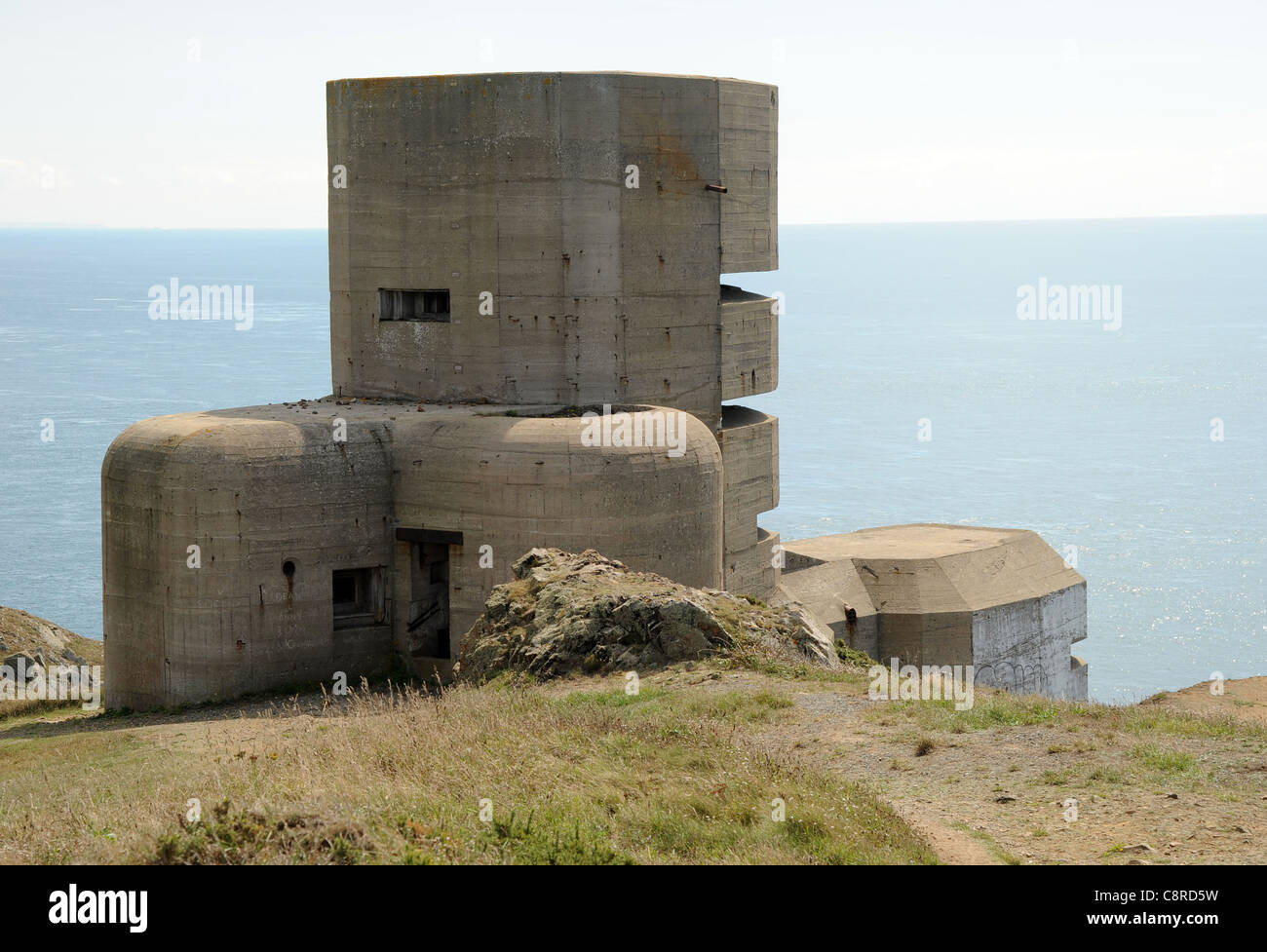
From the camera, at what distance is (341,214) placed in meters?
25.3

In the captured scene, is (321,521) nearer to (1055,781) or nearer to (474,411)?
(474,411)

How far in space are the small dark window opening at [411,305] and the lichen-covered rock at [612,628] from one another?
6.55m

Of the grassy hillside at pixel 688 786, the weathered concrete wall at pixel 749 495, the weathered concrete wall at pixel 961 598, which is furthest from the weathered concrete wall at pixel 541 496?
the weathered concrete wall at pixel 961 598

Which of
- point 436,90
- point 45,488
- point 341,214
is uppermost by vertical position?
point 436,90

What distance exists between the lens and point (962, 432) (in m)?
100

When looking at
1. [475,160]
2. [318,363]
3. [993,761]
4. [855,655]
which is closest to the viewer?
[993,761]

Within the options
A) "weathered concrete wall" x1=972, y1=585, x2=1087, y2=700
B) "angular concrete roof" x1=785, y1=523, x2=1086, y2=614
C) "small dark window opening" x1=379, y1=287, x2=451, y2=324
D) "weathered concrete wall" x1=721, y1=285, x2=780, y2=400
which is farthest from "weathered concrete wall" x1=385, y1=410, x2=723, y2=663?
"weathered concrete wall" x1=972, y1=585, x2=1087, y2=700

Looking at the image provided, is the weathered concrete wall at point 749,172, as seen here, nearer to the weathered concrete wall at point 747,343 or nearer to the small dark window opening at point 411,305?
the weathered concrete wall at point 747,343

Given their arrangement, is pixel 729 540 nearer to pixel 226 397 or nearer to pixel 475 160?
pixel 475 160

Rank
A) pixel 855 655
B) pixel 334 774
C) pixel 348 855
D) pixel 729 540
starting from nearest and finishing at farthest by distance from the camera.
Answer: pixel 348 855, pixel 334 774, pixel 855 655, pixel 729 540

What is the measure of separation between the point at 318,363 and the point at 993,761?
97.2m

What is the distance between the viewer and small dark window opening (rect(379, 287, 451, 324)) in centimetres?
2511
